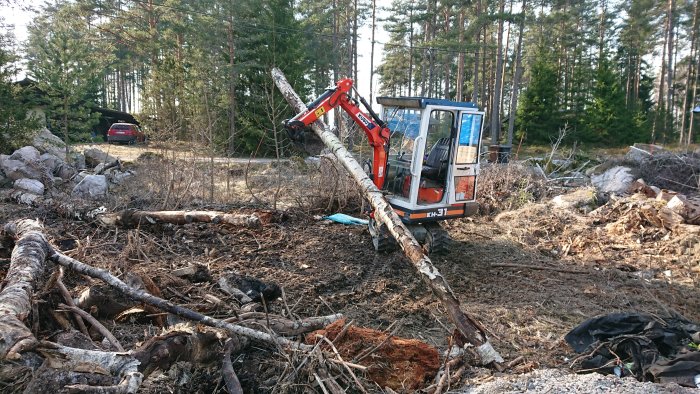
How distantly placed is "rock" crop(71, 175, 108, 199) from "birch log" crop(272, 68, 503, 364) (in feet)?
21.5

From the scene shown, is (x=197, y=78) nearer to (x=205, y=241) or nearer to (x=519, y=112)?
(x=205, y=241)

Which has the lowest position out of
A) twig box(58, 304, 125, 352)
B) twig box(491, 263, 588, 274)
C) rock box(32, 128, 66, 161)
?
A: twig box(491, 263, 588, 274)

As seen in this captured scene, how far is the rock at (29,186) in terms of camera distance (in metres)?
11.5

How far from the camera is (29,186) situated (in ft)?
38.3

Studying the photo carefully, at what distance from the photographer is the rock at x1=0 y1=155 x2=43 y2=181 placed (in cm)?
1264

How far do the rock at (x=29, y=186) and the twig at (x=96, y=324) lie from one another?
9.40 meters

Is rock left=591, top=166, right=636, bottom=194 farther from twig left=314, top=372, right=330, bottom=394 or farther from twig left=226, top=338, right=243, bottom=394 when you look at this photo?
twig left=226, top=338, right=243, bottom=394

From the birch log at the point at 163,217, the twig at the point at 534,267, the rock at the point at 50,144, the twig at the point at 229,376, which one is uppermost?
the rock at the point at 50,144

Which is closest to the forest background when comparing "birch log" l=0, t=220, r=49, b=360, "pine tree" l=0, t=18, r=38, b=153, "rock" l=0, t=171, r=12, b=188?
"pine tree" l=0, t=18, r=38, b=153

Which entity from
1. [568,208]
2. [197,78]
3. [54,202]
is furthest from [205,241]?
[197,78]

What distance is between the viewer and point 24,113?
14.9 metres

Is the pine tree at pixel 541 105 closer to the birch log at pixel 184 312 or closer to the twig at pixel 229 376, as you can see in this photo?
the birch log at pixel 184 312

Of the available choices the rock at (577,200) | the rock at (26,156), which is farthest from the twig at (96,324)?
the rock at (26,156)

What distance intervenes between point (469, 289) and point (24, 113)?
15.0m
